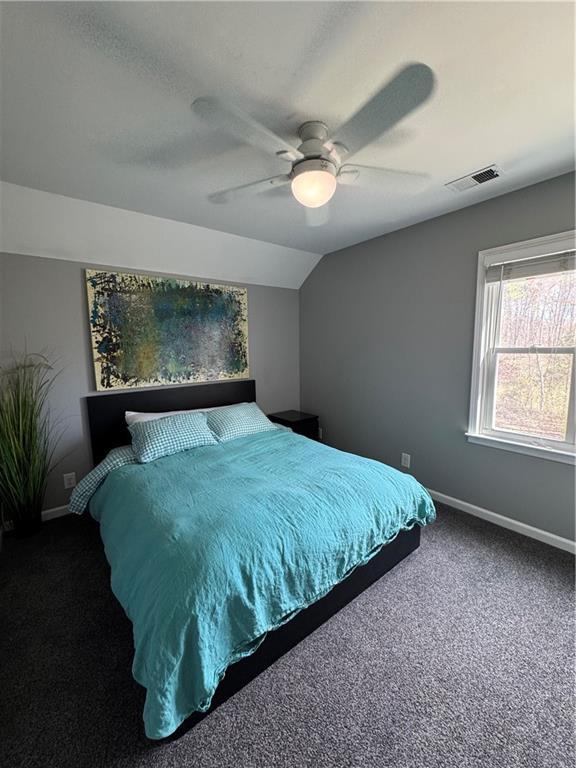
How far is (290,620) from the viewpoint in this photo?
150 centimetres

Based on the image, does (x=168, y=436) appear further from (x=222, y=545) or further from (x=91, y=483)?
(x=222, y=545)

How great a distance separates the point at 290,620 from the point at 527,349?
236 centimetres

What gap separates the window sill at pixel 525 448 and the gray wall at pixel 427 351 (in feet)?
0.16

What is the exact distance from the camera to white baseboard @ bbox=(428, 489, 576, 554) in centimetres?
224

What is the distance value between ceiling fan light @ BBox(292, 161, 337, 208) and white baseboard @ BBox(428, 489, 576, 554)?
8.63 ft

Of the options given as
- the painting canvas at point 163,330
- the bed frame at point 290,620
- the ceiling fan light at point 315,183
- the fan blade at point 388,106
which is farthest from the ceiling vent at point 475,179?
the bed frame at point 290,620

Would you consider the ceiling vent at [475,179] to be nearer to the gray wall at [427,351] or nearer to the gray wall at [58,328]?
the gray wall at [427,351]

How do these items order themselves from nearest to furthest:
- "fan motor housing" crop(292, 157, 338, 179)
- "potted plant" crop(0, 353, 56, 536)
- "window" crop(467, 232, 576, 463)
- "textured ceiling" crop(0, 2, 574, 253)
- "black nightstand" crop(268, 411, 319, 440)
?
"textured ceiling" crop(0, 2, 574, 253), "fan motor housing" crop(292, 157, 338, 179), "window" crop(467, 232, 576, 463), "potted plant" crop(0, 353, 56, 536), "black nightstand" crop(268, 411, 319, 440)

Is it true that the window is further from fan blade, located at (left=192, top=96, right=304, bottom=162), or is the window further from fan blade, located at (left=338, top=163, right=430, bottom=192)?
fan blade, located at (left=192, top=96, right=304, bottom=162)

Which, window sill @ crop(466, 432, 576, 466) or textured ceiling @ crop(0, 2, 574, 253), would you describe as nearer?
textured ceiling @ crop(0, 2, 574, 253)

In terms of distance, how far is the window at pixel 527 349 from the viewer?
7.14 feet

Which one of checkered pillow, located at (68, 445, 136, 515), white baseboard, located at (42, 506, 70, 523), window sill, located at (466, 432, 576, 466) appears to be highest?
window sill, located at (466, 432, 576, 466)

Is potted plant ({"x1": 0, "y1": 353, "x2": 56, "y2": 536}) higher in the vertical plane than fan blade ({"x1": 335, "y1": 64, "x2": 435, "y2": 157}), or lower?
lower

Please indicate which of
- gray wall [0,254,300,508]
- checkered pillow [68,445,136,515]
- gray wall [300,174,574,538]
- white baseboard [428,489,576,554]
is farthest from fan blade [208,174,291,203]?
white baseboard [428,489,576,554]
